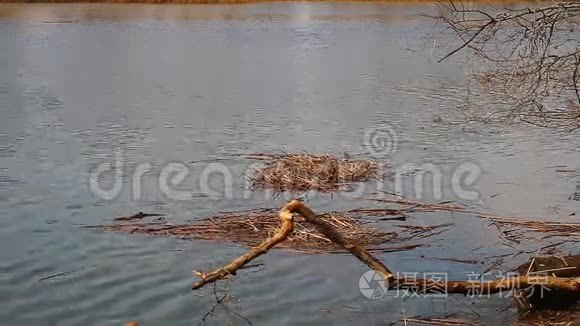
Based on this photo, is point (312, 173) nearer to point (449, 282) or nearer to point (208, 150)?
point (208, 150)

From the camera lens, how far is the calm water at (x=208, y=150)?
16.9 feet

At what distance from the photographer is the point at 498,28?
5.73 m

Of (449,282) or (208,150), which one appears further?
(208,150)

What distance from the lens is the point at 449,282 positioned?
4637mm

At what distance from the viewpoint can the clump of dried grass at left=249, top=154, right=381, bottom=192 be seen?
7.76 metres

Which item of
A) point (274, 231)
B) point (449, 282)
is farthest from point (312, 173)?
point (449, 282)

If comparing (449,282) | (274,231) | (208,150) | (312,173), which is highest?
(208,150)

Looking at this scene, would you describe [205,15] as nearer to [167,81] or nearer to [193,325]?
[167,81]

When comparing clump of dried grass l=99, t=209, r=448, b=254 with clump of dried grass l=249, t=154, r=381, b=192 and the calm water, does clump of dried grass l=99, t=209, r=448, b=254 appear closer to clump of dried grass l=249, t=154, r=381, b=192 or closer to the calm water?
the calm water

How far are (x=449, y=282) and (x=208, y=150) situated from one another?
5.08 meters

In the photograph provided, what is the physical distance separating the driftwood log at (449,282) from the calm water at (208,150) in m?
0.31

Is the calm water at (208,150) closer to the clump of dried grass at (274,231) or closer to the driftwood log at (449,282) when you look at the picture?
the clump of dried grass at (274,231)

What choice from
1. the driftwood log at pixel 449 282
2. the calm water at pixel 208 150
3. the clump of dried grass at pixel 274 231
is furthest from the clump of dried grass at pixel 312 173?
the driftwood log at pixel 449 282

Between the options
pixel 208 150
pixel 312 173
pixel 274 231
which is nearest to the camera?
pixel 274 231
